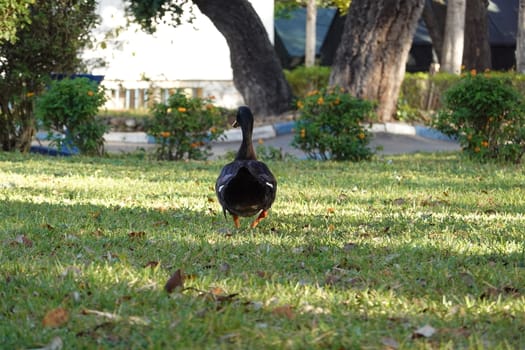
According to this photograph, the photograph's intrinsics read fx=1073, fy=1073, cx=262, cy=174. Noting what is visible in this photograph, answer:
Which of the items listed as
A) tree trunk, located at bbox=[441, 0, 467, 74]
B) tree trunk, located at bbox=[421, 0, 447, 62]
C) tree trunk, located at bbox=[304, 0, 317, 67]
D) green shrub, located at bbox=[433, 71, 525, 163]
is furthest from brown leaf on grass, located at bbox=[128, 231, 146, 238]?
tree trunk, located at bbox=[304, 0, 317, 67]

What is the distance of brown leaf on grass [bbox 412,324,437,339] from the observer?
4453 millimetres

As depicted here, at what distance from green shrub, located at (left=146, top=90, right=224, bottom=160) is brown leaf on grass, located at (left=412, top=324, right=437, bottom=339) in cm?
1207

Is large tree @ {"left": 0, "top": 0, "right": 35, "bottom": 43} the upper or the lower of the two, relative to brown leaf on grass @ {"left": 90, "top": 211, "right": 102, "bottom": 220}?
upper

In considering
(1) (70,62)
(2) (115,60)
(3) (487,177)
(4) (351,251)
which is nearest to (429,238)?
(4) (351,251)

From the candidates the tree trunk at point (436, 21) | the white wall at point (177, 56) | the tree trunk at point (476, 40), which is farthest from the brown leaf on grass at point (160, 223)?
the tree trunk at point (476, 40)

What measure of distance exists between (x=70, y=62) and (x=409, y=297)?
1398cm

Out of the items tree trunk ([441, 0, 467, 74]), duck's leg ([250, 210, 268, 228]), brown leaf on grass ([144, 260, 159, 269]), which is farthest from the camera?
tree trunk ([441, 0, 467, 74])

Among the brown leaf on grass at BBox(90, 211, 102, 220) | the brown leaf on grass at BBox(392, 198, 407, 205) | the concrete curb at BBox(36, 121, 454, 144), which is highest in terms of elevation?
the brown leaf on grass at BBox(90, 211, 102, 220)

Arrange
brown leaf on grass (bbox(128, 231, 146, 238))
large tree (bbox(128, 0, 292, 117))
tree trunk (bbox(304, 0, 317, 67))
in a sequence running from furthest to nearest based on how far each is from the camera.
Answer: tree trunk (bbox(304, 0, 317, 67)) < large tree (bbox(128, 0, 292, 117)) < brown leaf on grass (bbox(128, 231, 146, 238))

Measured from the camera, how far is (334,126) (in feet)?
54.3

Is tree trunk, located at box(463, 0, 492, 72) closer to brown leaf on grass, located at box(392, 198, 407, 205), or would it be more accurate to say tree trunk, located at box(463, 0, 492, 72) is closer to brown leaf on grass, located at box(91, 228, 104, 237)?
brown leaf on grass, located at box(392, 198, 407, 205)

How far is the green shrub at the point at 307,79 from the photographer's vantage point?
1161 inches

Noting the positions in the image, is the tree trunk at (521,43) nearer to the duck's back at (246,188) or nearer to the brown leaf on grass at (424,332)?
the duck's back at (246,188)

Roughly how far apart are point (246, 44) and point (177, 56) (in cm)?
807
